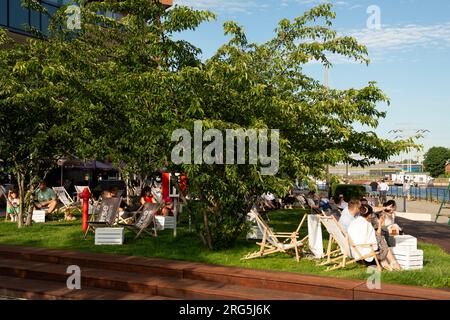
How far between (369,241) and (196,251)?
3.38m

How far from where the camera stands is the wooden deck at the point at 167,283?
6.46m

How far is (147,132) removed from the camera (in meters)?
8.98

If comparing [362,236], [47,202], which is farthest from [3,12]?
[362,236]

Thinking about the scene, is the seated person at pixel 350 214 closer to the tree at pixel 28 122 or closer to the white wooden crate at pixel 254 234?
the white wooden crate at pixel 254 234

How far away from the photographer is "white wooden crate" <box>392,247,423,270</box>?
24.9 ft

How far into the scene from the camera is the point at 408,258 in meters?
7.61

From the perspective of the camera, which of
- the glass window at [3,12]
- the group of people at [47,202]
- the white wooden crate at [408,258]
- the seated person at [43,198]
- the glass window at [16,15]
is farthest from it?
the glass window at [16,15]

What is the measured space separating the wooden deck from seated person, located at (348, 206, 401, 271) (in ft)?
2.99

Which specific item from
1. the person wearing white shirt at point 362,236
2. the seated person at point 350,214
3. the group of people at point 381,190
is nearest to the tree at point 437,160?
the group of people at point 381,190

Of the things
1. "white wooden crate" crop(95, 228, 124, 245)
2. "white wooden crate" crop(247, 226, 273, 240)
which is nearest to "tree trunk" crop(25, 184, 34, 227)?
"white wooden crate" crop(95, 228, 124, 245)

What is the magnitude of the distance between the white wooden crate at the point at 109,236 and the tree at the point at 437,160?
154687 millimetres

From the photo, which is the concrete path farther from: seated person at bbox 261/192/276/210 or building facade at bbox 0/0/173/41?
building facade at bbox 0/0/173/41

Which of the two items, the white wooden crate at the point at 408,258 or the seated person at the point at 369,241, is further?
the white wooden crate at the point at 408,258

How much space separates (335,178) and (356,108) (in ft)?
5.18
